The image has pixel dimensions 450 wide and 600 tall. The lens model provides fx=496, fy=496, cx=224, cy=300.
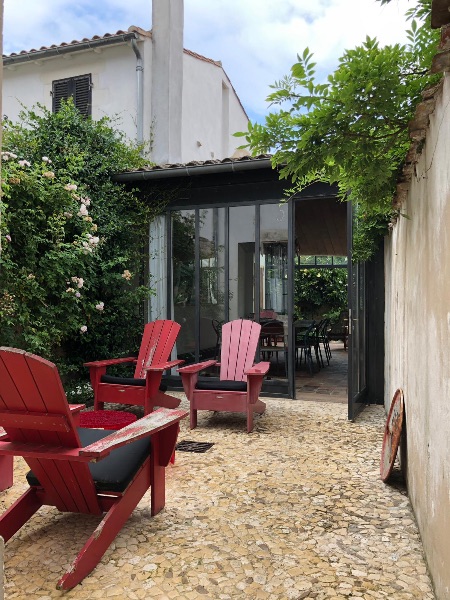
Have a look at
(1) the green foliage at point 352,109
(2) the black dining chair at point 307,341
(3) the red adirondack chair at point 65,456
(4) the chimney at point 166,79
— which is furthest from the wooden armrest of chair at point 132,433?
(4) the chimney at point 166,79

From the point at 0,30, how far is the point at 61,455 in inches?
62.4

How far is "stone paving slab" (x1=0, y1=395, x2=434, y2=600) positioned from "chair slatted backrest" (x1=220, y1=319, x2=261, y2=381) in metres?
1.52

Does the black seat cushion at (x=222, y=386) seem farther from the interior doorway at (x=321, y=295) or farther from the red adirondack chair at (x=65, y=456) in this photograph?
the red adirondack chair at (x=65, y=456)

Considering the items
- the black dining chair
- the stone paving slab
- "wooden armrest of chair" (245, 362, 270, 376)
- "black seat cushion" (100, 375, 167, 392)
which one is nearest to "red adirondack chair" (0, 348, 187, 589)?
the stone paving slab

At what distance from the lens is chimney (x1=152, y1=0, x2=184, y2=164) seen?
8672mm

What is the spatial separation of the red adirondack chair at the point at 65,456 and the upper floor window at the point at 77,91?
811 centimetres

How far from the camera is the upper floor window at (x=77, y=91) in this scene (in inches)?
364

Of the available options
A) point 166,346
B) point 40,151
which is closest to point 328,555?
point 166,346

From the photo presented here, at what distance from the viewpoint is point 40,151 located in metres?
5.97

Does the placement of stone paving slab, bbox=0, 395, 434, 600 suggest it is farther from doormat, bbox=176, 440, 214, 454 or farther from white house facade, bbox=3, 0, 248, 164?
white house facade, bbox=3, 0, 248, 164

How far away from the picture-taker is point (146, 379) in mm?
4672

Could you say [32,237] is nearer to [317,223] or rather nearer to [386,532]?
[386,532]

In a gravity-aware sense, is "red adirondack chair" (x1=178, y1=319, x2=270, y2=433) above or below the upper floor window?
below

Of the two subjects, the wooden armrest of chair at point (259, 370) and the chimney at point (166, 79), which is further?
the chimney at point (166, 79)
